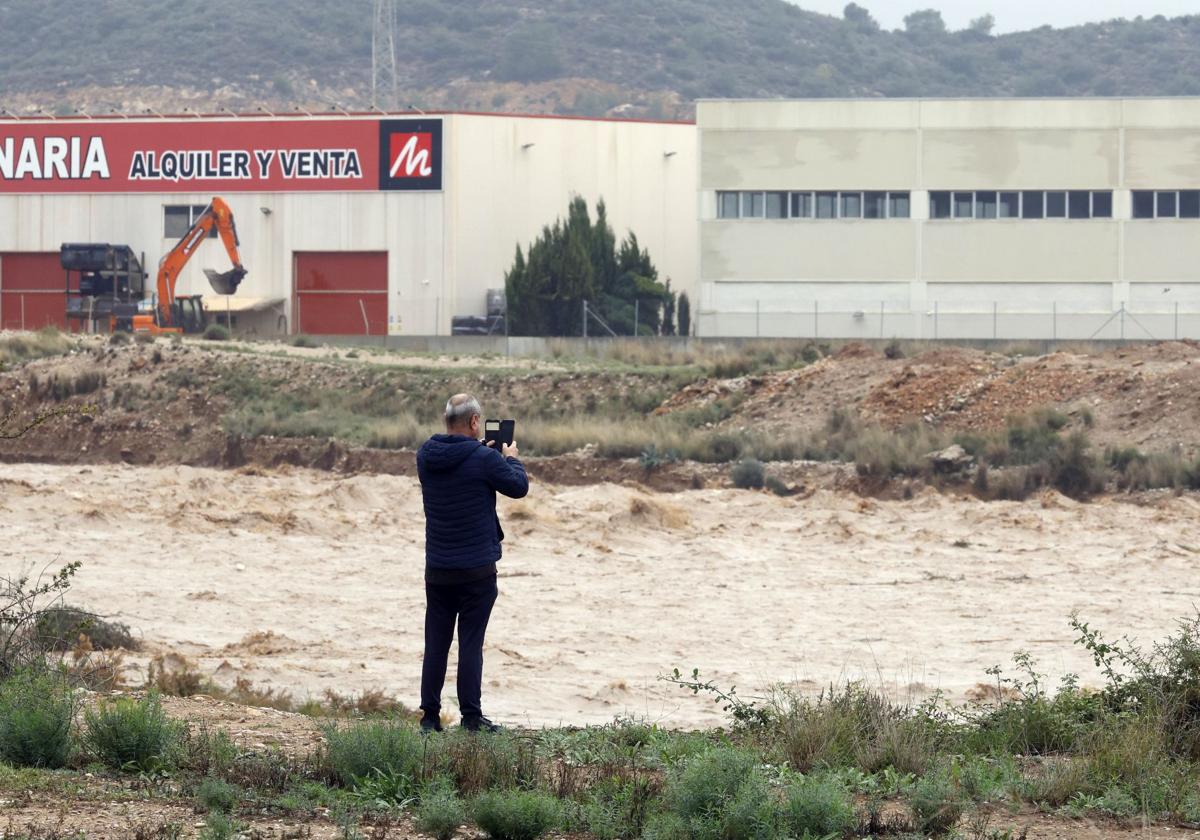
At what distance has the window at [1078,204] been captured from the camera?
61.5 metres

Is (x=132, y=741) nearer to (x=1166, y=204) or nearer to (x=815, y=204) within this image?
(x=815, y=204)

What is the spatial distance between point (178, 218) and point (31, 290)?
6383mm

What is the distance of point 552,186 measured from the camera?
66.9 m

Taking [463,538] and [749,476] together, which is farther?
[749,476]

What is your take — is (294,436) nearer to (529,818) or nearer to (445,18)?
(529,818)

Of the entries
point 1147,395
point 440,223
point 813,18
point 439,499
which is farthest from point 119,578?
point 813,18

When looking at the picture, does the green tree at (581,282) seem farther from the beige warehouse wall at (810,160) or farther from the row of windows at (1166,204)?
the row of windows at (1166,204)

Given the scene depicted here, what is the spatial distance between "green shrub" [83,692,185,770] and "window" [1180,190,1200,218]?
2265 inches

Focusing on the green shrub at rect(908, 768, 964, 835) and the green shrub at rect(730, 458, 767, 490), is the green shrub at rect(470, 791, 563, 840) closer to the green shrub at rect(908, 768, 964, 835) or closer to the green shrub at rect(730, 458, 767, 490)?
the green shrub at rect(908, 768, 964, 835)

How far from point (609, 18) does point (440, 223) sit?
117m

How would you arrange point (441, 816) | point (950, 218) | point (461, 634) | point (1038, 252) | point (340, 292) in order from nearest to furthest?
point (441, 816)
point (461, 634)
point (1038, 252)
point (950, 218)
point (340, 292)

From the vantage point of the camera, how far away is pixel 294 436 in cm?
4047

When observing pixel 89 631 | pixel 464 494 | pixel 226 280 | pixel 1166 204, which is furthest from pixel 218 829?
pixel 1166 204

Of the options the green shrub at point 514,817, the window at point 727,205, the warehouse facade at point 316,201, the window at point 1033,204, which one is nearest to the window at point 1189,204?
the window at point 1033,204
